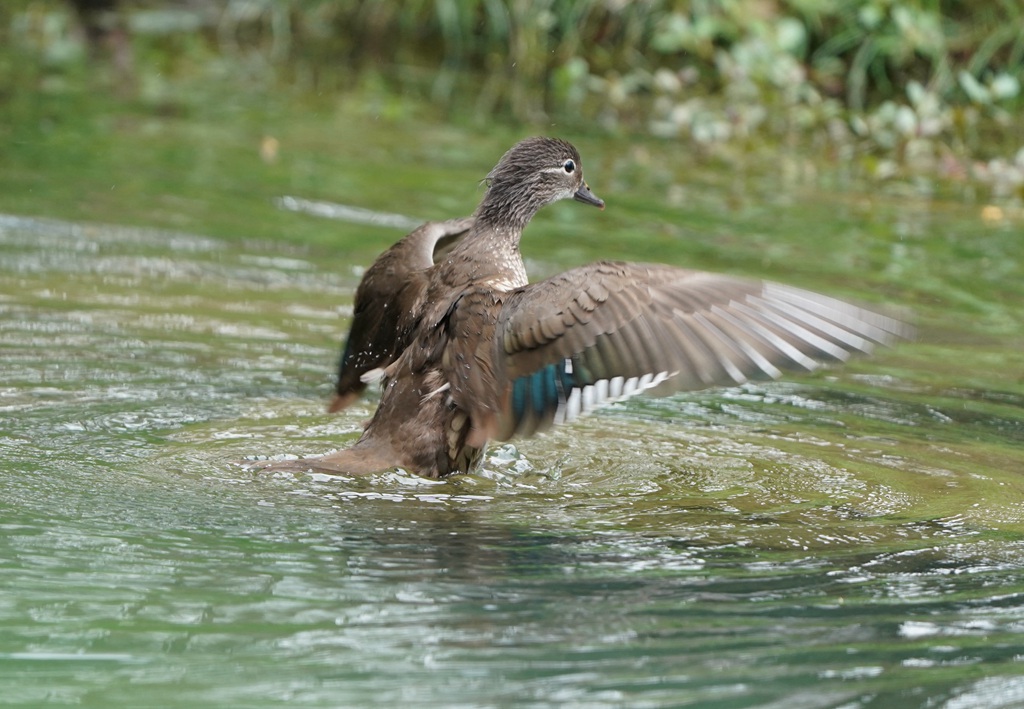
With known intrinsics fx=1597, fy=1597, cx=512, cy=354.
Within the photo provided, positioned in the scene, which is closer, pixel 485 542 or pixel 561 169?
pixel 485 542

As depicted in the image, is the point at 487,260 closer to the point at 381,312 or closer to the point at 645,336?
the point at 381,312

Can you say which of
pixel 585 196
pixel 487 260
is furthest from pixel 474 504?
pixel 585 196

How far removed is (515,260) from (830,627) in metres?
2.31

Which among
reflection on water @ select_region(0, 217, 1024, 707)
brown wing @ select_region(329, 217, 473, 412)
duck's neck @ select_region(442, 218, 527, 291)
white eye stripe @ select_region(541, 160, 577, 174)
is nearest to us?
reflection on water @ select_region(0, 217, 1024, 707)

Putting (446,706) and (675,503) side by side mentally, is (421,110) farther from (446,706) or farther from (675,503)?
(446,706)

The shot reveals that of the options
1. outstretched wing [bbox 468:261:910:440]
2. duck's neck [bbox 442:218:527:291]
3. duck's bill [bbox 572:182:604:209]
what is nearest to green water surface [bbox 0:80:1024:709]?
outstretched wing [bbox 468:261:910:440]

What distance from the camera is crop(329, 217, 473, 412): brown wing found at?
18.5 feet

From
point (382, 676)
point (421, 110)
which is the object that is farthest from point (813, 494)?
point (421, 110)

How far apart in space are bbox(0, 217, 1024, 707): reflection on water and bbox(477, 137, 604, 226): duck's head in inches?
32.9

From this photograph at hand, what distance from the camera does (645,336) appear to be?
14.8 feet

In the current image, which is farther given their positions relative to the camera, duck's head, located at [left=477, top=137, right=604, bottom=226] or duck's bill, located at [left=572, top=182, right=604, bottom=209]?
duck's bill, located at [left=572, top=182, right=604, bottom=209]

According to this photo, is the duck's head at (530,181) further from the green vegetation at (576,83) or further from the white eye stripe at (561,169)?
the green vegetation at (576,83)

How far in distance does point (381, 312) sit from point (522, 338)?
1.08 m

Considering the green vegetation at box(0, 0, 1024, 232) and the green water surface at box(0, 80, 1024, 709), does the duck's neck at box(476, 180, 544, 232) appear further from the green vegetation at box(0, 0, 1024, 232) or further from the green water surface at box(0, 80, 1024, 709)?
the green vegetation at box(0, 0, 1024, 232)
